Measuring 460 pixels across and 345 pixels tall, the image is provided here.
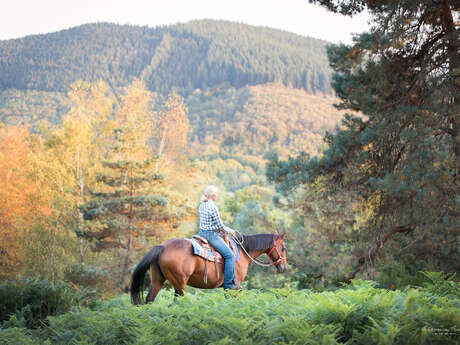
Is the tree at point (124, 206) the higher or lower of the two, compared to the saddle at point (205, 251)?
lower

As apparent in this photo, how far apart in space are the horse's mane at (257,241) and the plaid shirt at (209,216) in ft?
3.78

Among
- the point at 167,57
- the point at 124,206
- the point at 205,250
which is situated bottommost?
the point at 124,206

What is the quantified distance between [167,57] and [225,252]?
108 metres

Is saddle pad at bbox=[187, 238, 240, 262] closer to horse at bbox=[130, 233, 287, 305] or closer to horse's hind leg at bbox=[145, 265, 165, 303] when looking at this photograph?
horse at bbox=[130, 233, 287, 305]

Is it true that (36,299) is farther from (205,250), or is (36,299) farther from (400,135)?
(400,135)

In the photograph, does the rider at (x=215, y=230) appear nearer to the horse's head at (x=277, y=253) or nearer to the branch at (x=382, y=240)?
the horse's head at (x=277, y=253)

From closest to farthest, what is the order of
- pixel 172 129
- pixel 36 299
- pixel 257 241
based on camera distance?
1. pixel 36 299
2. pixel 257 241
3. pixel 172 129

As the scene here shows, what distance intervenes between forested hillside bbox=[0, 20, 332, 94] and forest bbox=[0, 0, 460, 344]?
25.3m

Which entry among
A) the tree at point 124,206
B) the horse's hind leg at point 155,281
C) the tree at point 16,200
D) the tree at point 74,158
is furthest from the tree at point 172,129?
the horse's hind leg at point 155,281

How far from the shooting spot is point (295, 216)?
23.2m

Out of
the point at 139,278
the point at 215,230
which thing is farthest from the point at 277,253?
the point at 139,278

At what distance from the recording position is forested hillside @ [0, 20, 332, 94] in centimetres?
7781

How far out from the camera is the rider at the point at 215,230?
7.33m

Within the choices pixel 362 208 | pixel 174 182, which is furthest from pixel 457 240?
pixel 174 182
